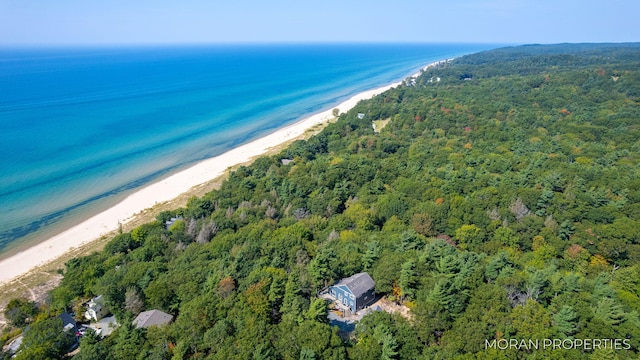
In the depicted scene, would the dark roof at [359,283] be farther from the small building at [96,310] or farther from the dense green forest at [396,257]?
the small building at [96,310]

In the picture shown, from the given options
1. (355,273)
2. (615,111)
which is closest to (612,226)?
(355,273)

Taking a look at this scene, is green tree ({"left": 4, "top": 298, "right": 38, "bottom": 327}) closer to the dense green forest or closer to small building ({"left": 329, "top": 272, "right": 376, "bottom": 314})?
the dense green forest

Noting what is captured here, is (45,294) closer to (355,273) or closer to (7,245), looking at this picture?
(7,245)

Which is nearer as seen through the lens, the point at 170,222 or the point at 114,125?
the point at 170,222

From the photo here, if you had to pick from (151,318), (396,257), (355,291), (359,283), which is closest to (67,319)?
(151,318)

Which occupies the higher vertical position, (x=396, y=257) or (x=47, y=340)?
(x=396, y=257)

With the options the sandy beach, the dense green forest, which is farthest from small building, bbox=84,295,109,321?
the sandy beach

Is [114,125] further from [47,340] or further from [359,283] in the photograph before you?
[359,283]
